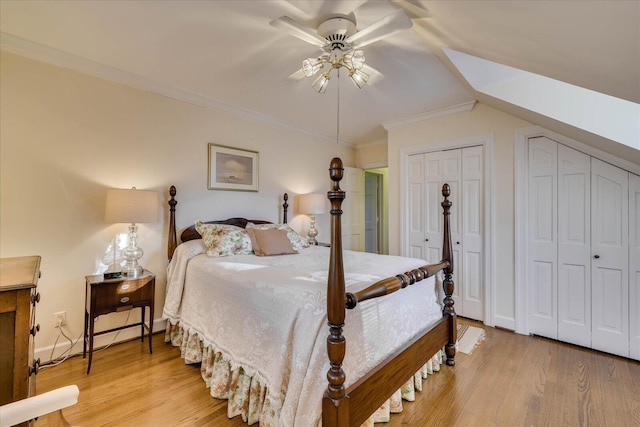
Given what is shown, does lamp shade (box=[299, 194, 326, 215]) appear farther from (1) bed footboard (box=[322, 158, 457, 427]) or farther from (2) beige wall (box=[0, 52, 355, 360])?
(1) bed footboard (box=[322, 158, 457, 427])

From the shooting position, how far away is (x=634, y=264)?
2.37 metres

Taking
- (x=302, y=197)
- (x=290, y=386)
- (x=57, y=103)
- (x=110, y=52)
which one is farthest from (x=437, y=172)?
(x=57, y=103)

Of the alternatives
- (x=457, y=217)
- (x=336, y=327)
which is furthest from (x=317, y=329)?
(x=457, y=217)

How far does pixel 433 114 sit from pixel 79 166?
3.82 meters

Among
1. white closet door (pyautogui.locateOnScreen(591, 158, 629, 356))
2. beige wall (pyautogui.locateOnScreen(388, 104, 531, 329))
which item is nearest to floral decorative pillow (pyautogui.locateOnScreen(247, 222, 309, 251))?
beige wall (pyautogui.locateOnScreen(388, 104, 531, 329))

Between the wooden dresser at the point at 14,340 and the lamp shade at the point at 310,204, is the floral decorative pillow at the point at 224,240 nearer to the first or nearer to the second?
the lamp shade at the point at 310,204

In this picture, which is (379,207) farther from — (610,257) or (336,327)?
(336,327)

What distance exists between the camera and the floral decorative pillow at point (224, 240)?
2.57 meters

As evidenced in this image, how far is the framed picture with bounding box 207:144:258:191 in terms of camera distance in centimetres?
321

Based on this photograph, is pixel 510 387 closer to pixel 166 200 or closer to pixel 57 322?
pixel 166 200

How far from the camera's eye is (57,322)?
229 centimetres

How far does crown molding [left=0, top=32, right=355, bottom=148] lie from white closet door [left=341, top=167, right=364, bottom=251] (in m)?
1.81

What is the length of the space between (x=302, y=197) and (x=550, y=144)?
286 cm

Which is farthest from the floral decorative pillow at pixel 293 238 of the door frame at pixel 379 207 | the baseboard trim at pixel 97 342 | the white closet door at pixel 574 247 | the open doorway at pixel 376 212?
the door frame at pixel 379 207
